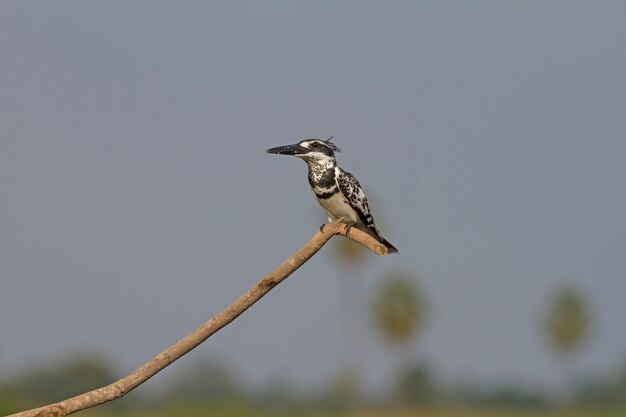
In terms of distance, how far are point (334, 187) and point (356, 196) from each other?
0.24m

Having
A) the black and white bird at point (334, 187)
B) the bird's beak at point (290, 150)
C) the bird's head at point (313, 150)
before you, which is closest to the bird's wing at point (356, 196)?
the black and white bird at point (334, 187)

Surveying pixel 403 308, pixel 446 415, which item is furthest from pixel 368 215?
pixel 446 415

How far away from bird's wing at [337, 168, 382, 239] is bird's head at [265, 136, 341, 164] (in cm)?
21

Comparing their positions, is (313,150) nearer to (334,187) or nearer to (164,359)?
(334,187)

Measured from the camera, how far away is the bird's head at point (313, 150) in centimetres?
929

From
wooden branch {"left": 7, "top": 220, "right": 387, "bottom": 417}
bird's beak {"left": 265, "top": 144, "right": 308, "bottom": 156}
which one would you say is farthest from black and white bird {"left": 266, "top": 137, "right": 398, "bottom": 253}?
wooden branch {"left": 7, "top": 220, "right": 387, "bottom": 417}

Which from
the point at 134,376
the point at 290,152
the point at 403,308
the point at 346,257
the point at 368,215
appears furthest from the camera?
the point at 403,308

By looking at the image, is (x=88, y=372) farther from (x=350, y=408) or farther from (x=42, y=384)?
(x=350, y=408)

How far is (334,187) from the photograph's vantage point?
9.77 m

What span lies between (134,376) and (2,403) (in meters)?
8.88

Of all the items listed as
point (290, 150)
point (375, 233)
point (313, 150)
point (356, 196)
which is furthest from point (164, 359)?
point (375, 233)

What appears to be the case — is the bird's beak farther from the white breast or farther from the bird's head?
the white breast

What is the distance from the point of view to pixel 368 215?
10008 millimetres

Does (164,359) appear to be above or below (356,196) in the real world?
below
